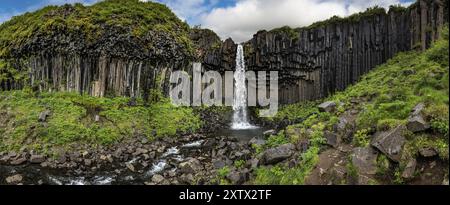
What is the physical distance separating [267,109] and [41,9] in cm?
2375

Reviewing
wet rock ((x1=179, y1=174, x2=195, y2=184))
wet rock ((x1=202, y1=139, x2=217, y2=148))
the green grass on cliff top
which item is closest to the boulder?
wet rock ((x1=179, y1=174, x2=195, y2=184))

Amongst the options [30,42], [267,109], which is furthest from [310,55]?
[30,42]

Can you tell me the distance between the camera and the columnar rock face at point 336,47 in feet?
75.8

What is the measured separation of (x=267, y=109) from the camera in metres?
32.3

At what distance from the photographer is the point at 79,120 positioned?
23.0 m

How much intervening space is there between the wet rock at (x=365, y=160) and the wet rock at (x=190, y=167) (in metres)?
8.42

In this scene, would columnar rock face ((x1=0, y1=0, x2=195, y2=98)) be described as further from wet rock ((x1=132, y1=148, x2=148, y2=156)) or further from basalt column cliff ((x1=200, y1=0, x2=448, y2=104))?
wet rock ((x1=132, y1=148, x2=148, y2=156))

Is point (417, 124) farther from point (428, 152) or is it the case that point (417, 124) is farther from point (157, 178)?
point (157, 178)

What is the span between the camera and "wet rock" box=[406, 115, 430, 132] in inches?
329

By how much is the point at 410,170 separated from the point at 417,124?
143cm

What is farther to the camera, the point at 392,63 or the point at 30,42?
the point at 30,42

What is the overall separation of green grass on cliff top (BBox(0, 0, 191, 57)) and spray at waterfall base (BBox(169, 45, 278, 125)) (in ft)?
12.7

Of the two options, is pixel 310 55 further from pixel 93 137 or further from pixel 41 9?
pixel 41 9

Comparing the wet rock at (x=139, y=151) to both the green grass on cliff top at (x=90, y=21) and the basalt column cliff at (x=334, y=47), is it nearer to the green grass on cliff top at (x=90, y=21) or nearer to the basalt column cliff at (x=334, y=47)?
the green grass on cliff top at (x=90, y=21)
